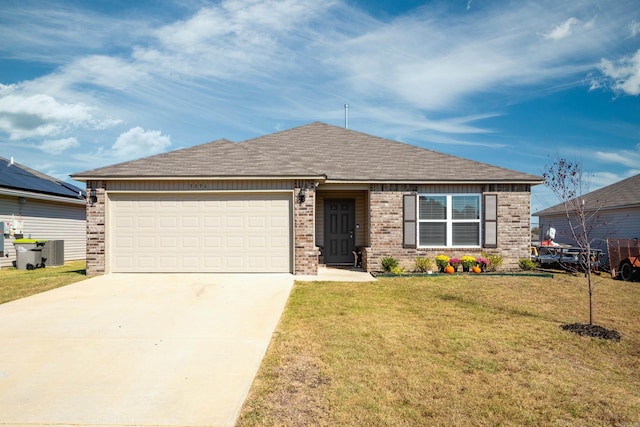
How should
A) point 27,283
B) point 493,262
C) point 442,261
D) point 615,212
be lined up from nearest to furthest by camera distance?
point 27,283 < point 442,261 < point 493,262 < point 615,212

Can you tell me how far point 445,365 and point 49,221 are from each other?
18.3 m

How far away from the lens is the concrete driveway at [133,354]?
3502 millimetres

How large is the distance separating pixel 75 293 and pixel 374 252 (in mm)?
8260

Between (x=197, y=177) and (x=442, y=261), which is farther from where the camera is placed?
(x=442, y=261)

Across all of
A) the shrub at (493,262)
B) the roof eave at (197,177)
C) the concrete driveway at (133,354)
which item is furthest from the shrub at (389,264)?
the concrete driveway at (133,354)

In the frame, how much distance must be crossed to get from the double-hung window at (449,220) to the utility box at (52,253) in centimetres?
1395

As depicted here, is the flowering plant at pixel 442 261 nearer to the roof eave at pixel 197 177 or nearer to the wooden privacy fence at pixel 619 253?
the roof eave at pixel 197 177

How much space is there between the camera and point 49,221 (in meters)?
17.3

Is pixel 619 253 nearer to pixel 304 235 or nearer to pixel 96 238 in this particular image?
pixel 304 235

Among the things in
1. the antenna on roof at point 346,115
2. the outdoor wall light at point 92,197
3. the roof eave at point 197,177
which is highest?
the antenna on roof at point 346,115

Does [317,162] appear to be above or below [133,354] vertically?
above

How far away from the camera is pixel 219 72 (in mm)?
16016

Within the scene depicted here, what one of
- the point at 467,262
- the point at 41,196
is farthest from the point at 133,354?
the point at 41,196

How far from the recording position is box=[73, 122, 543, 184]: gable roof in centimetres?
1163
